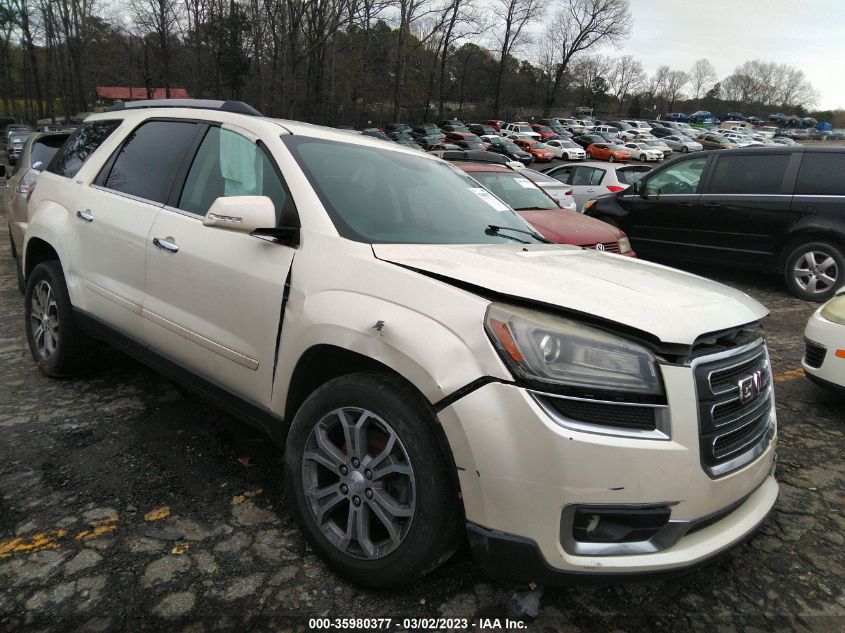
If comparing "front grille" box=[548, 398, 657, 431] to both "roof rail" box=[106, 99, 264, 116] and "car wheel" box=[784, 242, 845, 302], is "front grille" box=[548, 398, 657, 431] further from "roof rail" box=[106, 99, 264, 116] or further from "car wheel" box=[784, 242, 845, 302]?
"car wheel" box=[784, 242, 845, 302]

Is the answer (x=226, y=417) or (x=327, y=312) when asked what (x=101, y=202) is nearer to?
(x=226, y=417)

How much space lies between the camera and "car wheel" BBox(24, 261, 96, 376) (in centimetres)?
384

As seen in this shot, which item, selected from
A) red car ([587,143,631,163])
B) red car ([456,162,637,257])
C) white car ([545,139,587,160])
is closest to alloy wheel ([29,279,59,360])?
red car ([456,162,637,257])

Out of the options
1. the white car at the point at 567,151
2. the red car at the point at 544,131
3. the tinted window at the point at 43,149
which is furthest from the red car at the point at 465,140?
the tinted window at the point at 43,149

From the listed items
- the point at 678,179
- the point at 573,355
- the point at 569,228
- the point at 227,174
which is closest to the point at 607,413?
the point at 573,355

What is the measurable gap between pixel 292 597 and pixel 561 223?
5.26m

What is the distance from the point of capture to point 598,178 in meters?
11.4

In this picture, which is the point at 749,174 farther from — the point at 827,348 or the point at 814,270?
the point at 827,348

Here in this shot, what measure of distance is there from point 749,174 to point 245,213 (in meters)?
7.40

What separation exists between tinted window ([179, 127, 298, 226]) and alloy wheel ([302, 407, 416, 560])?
0.99m

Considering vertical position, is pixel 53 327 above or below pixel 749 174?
below

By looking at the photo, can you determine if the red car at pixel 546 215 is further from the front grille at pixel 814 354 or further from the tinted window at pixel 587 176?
the tinted window at pixel 587 176

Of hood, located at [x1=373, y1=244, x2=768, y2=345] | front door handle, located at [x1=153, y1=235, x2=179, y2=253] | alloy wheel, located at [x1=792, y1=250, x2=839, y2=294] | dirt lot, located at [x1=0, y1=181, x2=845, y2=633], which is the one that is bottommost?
dirt lot, located at [x1=0, y1=181, x2=845, y2=633]

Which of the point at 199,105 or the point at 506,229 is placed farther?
the point at 199,105
